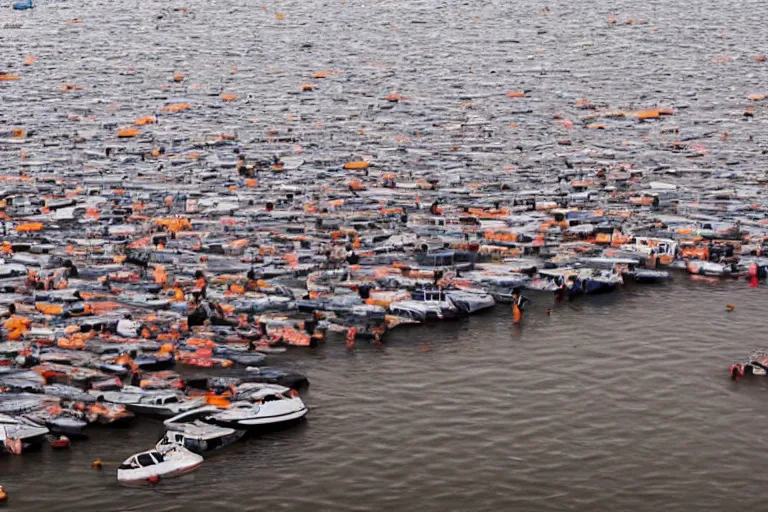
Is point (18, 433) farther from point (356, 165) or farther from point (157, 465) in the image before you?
point (356, 165)

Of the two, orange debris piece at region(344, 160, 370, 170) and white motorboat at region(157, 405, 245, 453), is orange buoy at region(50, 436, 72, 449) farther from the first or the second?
orange debris piece at region(344, 160, 370, 170)

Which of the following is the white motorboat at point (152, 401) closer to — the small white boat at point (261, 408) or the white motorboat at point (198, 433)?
the white motorboat at point (198, 433)

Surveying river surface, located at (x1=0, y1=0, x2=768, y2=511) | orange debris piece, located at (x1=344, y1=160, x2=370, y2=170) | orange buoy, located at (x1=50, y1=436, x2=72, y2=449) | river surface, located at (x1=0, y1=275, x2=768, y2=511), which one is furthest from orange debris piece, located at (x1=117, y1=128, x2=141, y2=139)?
orange buoy, located at (x1=50, y1=436, x2=72, y2=449)

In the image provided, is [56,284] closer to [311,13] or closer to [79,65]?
[79,65]

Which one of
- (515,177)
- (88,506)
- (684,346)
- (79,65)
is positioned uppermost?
(79,65)

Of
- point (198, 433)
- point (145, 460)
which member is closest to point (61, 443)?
point (145, 460)

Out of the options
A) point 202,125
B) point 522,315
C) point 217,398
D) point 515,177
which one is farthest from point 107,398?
point 202,125
